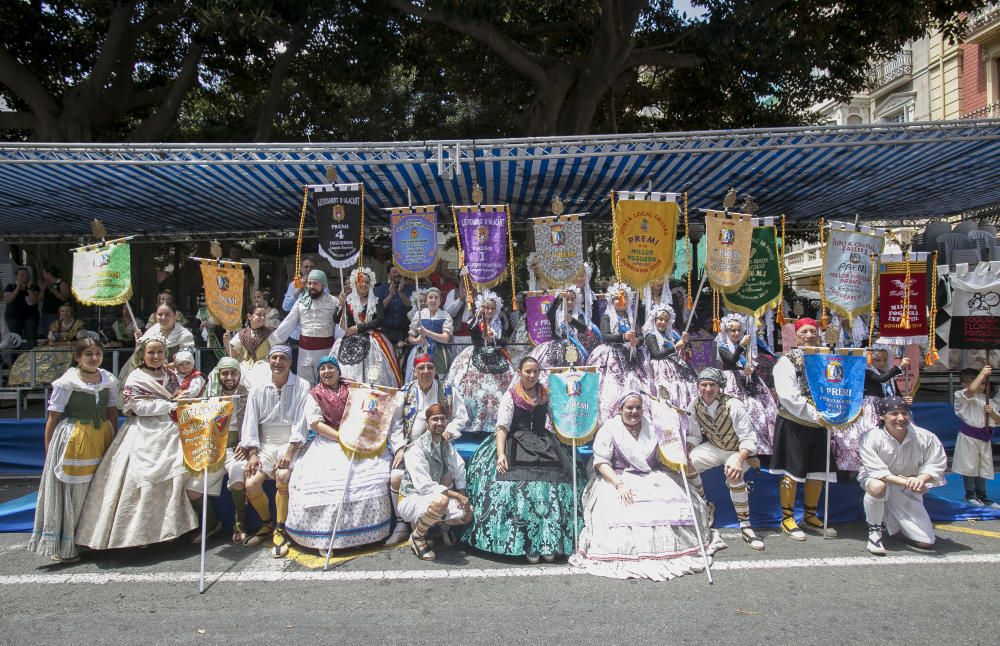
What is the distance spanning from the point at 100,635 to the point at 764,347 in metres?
6.37

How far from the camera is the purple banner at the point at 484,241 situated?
22.7ft

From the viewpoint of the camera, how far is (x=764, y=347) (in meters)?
7.04

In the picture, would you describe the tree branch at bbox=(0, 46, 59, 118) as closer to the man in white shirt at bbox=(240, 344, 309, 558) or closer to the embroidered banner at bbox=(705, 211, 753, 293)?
the man in white shirt at bbox=(240, 344, 309, 558)

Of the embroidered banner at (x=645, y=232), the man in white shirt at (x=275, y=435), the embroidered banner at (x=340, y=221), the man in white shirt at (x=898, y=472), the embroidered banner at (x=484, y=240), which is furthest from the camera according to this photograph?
the embroidered banner at (x=484, y=240)

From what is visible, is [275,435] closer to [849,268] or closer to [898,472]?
[898,472]

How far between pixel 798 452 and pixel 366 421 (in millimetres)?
3546

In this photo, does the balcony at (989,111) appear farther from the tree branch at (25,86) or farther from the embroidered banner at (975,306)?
the tree branch at (25,86)

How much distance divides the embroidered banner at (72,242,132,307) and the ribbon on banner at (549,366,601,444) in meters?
4.92

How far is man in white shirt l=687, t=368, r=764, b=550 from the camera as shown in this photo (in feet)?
16.7

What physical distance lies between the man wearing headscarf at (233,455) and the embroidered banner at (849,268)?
580cm

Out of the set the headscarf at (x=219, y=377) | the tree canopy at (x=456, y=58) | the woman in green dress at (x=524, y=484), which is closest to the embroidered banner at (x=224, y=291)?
the headscarf at (x=219, y=377)

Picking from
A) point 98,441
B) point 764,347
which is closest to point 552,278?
point 764,347

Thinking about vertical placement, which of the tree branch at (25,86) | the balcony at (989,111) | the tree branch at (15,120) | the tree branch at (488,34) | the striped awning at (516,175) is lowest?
the striped awning at (516,175)

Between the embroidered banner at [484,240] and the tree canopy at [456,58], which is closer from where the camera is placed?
the embroidered banner at [484,240]
